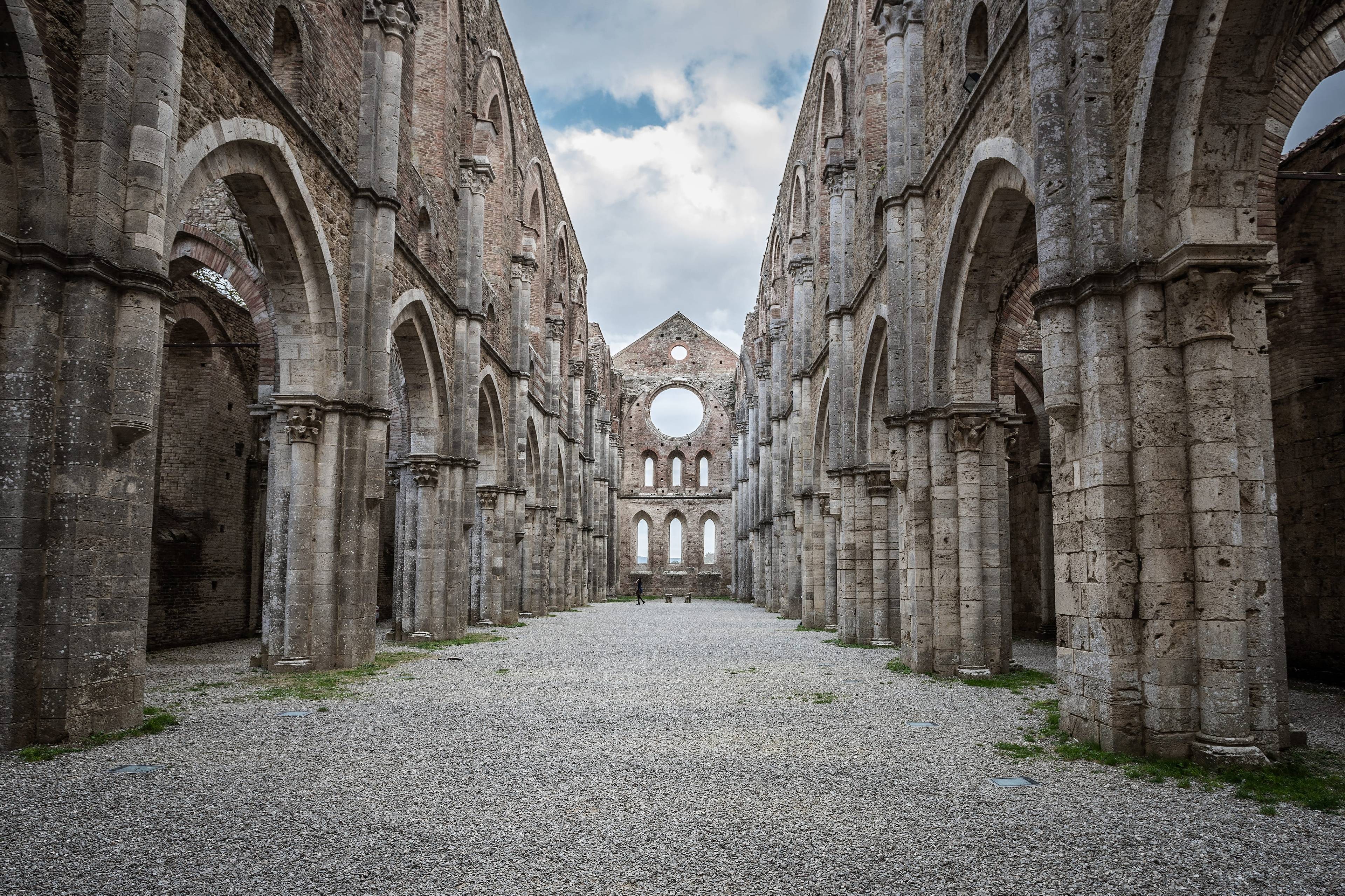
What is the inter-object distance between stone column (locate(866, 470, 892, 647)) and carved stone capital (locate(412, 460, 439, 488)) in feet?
27.1

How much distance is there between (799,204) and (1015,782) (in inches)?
869

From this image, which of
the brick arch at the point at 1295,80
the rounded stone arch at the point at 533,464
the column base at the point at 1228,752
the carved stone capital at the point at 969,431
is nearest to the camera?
the column base at the point at 1228,752

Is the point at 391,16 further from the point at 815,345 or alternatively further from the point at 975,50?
the point at 815,345

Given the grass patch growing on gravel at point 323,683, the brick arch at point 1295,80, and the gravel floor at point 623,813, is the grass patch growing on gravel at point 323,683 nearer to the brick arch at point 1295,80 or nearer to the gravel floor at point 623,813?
the gravel floor at point 623,813

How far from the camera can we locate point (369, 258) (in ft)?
41.5

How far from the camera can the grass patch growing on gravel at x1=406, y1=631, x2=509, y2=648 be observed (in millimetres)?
15922

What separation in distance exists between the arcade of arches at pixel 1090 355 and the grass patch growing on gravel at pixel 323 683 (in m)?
7.47

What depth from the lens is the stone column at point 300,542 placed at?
11.4 meters

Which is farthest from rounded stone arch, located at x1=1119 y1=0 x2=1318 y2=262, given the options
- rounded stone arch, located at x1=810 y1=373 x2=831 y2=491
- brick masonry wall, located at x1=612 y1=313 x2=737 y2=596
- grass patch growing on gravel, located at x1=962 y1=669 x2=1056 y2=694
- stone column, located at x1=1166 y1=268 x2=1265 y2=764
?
brick masonry wall, located at x1=612 y1=313 x2=737 y2=596

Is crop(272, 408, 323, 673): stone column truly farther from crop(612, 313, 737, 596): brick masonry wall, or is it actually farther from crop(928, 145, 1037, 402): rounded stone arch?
crop(612, 313, 737, 596): brick masonry wall

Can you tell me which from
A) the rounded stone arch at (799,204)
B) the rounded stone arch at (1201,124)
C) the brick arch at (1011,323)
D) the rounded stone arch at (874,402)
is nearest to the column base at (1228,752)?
the rounded stone arch at (1201,124)

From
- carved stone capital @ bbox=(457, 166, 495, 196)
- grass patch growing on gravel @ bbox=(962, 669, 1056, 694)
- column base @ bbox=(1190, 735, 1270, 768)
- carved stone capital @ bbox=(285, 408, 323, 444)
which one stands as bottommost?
grass patch growing on gravel @ bbox=(962, 669, 1056, 694)

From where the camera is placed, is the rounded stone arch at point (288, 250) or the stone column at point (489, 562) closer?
the rounded stone arch at point (288, 250)

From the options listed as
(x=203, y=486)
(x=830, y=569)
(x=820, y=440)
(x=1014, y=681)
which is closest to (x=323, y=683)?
(x=1014, y=681)
